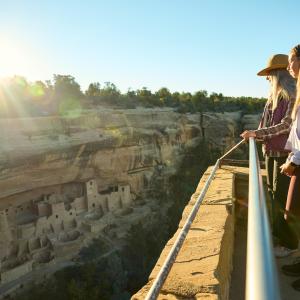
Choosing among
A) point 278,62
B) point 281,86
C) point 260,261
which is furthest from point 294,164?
point 260,261

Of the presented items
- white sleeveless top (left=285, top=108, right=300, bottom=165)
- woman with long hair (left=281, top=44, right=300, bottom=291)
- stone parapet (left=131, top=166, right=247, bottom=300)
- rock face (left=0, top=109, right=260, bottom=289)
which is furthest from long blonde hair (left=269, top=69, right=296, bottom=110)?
rock face (left=0, top=109, right=260, bottom=289)

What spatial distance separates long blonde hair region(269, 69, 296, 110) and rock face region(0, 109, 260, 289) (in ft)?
31.6

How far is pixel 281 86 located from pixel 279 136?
309 millimetres

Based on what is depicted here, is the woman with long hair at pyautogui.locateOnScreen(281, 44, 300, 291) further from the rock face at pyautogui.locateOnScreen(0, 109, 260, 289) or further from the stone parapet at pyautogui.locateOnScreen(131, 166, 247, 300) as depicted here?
the rock face at pyautogui.locateOnScreen(0, 109, 260, 289)

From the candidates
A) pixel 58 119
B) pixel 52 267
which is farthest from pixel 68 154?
pixel 52 267

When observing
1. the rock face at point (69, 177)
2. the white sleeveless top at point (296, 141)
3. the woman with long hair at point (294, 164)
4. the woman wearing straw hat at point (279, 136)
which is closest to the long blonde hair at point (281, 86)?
the woman wearing straw hat at point (279, 136)

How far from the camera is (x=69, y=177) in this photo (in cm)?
1318

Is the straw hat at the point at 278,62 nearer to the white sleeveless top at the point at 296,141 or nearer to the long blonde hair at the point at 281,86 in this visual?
the long blonde hair at the point at 281,86

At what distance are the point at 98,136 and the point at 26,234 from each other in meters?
4.32

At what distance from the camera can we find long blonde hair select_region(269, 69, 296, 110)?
2.08 meters

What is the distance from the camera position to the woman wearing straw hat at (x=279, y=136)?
79.2 inches

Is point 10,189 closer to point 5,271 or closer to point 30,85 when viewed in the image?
point 5,271

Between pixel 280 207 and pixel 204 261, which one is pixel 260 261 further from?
pixel 280 207

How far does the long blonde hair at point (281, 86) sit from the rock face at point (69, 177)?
31.6ft
